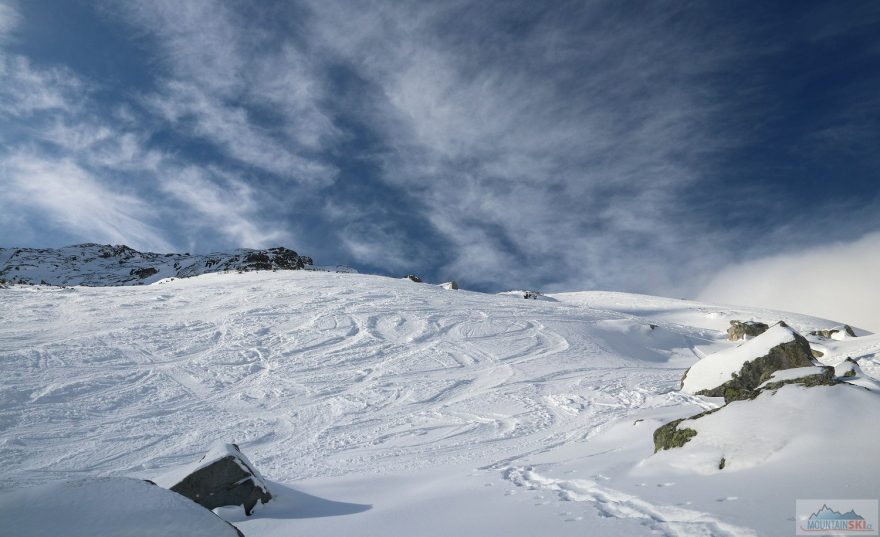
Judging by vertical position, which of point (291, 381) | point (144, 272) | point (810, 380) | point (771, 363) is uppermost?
point (144, 272)

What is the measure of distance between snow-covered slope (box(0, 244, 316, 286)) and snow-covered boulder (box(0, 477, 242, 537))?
280 ft

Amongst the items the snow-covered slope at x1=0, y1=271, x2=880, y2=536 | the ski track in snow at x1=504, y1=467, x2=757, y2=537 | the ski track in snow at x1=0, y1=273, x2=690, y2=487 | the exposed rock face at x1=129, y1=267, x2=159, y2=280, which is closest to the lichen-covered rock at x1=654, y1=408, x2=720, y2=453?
the snow-covered slope at x1=0, y1=271, x2=880, y2=536

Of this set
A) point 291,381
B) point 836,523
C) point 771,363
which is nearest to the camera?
point 836,523

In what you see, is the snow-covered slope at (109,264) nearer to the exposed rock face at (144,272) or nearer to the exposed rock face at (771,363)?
the exposed rock face at (144,272)

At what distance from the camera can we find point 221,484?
21.6 feet

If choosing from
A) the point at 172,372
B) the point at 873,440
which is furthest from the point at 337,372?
the point at 873,440

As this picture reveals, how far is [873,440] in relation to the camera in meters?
4.99

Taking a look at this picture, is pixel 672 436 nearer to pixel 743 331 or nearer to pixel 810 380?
pixel 810 380

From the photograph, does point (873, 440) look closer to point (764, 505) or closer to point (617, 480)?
point (764, 505)

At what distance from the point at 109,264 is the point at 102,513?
5263 inches

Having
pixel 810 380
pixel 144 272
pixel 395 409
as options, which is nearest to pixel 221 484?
pixel 395 409

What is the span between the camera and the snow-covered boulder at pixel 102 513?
3.21 m

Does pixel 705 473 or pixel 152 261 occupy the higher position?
pixel 152 261

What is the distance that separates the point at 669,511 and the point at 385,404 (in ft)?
34.1
